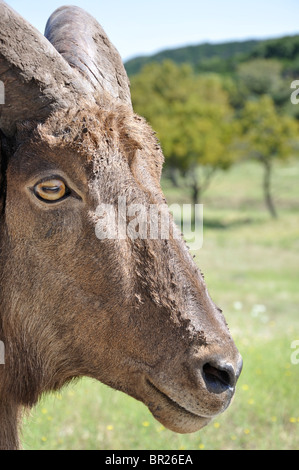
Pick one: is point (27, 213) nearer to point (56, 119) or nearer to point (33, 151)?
point (33, 151)

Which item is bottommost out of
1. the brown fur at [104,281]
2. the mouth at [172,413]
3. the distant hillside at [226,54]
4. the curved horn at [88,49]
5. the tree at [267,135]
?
the mouth at [172,413]

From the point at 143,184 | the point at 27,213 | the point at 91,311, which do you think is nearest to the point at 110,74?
the point at 143,184

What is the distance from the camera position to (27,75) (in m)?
2.78

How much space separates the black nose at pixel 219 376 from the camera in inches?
104

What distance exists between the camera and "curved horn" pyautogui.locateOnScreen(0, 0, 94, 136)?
2725 millimetres

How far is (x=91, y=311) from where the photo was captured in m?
2.85

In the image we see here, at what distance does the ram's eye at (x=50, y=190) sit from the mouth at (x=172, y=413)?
101 cm

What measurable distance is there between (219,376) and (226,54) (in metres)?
135
